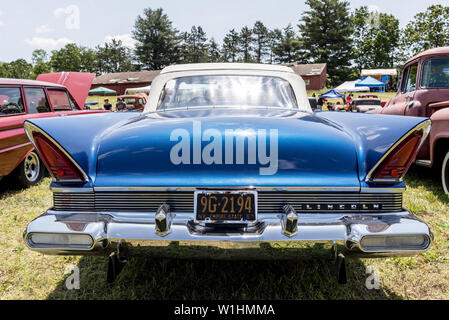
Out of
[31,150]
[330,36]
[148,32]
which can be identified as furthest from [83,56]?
[31,150]

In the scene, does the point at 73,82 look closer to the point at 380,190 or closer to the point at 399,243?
the point at 380,190

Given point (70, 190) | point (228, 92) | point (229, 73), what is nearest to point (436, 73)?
point (229, 73)

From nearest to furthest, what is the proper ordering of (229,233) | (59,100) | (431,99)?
(229,233)
(431,99)
(59,100)

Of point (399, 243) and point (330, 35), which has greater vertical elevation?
point (330, 35)

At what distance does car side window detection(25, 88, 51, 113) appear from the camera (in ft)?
16.9

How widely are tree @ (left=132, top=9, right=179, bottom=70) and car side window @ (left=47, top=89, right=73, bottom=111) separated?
63031 mm

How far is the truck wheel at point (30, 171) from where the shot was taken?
470cm

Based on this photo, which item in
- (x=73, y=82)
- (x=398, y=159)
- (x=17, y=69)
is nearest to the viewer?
(x=398, y=159)

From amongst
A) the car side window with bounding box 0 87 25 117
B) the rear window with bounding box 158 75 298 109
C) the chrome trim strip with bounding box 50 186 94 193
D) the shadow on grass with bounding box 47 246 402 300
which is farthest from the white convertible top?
the car side window with bounding box 0 87 25 117

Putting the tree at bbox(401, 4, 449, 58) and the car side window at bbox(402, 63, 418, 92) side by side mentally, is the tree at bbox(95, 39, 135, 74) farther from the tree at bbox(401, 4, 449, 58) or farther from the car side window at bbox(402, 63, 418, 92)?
the car side window at bbox(402, 63, 418, 92)

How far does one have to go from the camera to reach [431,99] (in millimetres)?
4648

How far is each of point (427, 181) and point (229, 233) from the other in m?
4.45
